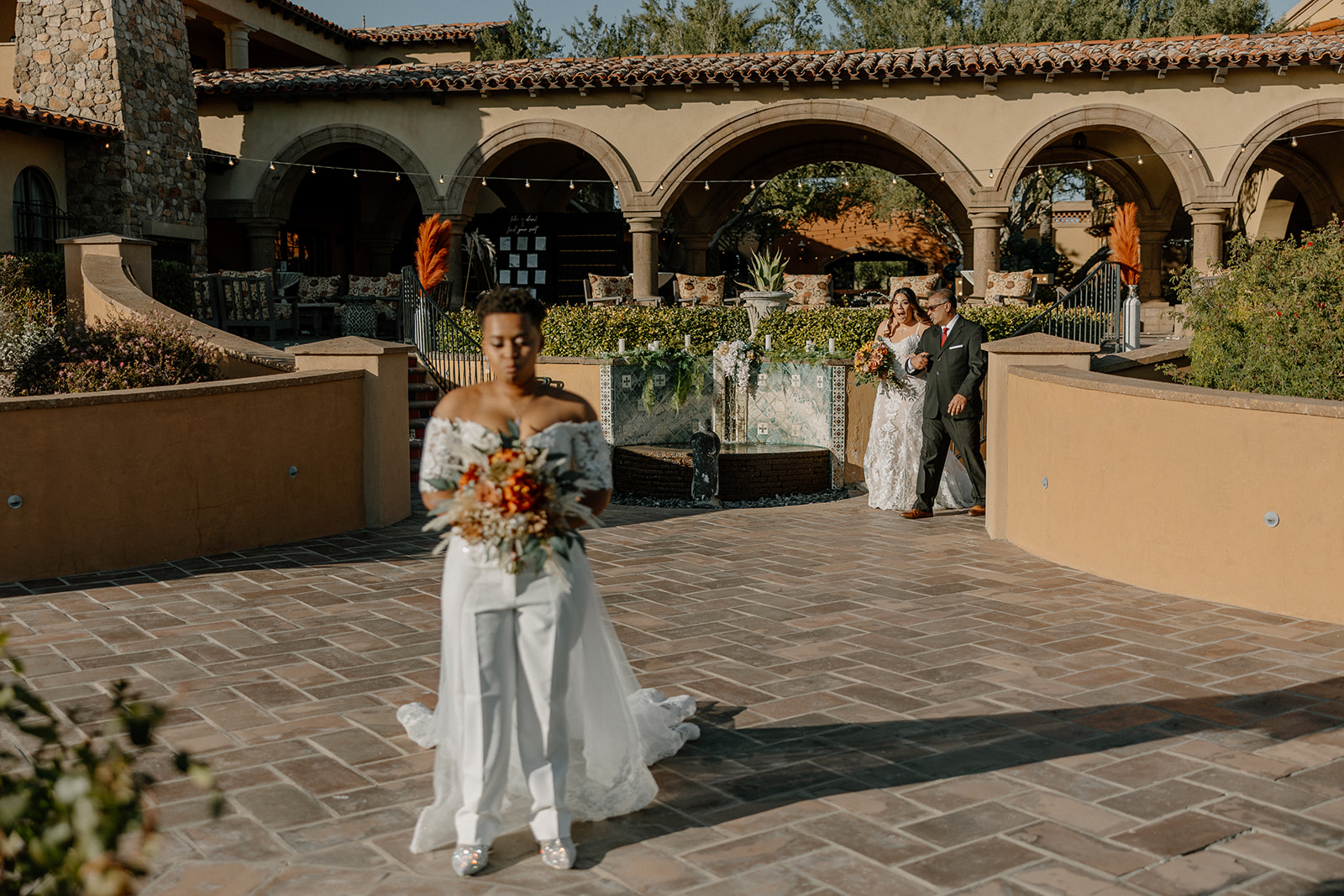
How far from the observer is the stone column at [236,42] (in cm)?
2295

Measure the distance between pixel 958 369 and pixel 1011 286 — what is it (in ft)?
31.2

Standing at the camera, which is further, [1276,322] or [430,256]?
[430,256]

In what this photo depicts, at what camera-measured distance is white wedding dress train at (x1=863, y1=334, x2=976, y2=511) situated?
395 inches

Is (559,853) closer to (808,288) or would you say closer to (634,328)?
(634,328)

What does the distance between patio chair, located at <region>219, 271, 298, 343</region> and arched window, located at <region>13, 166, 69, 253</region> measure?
2307 millimetres

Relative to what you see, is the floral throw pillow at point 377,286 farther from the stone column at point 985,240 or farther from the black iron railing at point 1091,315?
the black iron railing at point 1091,315

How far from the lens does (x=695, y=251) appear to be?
2402 centimetres

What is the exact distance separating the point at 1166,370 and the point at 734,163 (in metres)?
13.9

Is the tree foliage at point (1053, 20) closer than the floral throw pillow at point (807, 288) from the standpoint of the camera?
No

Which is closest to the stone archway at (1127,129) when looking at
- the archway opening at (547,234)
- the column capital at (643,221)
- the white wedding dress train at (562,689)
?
the column capital at (643,221)

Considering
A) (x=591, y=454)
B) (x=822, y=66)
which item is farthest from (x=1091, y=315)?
(x=591, y=454)

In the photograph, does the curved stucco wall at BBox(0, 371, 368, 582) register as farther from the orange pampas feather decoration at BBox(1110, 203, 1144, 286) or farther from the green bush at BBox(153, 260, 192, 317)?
the orange pampas feather decoration at BBox(1110, 203, 1144, 286)

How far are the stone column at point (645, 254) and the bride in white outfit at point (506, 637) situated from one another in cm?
1624

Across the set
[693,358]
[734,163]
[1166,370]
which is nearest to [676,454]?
[693,358]
